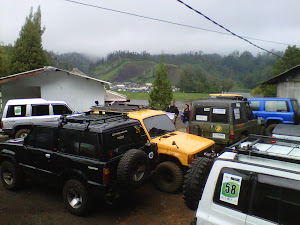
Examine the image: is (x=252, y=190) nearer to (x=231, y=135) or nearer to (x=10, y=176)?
(x=231, y=135)

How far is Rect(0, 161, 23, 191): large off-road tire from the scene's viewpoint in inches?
225

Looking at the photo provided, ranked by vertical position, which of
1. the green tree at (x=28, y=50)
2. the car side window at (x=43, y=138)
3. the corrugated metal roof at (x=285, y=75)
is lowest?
the car side window at (x=43, y=138)

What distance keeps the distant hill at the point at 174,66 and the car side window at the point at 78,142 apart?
113 m

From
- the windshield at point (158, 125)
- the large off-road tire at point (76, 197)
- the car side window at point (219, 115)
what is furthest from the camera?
the car side window at point (219, 115)

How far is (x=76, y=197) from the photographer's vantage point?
4762 mm

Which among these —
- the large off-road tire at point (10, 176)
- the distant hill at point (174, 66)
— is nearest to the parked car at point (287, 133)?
the large off-road tire at point (10, 176)

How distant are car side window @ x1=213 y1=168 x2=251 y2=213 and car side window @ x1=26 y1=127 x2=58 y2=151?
12.4 feet

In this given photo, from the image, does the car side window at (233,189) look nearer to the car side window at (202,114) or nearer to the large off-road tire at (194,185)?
the large off-road tire at (194,185)

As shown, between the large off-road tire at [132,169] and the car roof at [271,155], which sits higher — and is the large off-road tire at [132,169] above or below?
below

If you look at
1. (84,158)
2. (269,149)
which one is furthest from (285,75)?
(84,158)

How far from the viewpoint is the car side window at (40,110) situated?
1043 cm

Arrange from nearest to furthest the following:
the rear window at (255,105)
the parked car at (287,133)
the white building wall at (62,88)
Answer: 1. the parked car at (287,133)
2. the rear window at (255,105)
3. the white building wall at (62,88)

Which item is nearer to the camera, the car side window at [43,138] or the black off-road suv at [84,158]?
the black off-road suv at [84,158]

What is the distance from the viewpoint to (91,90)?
17.6 meters
